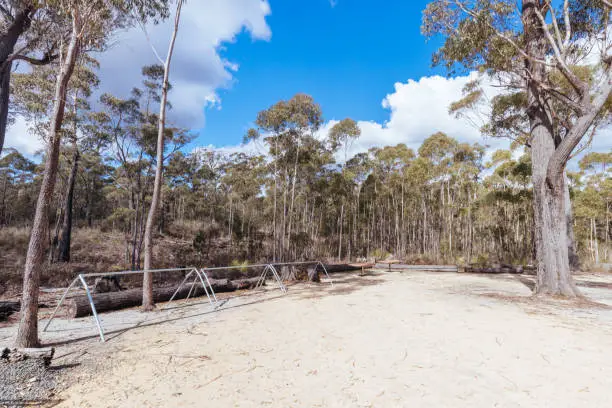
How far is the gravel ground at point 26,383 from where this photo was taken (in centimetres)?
231

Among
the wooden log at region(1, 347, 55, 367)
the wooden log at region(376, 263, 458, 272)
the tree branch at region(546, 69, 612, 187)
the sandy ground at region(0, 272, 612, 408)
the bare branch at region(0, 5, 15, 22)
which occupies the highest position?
the bare branch at region(0, 5, 15, 22)

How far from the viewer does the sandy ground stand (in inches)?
94.7

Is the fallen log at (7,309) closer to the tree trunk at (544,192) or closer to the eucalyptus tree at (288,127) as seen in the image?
the eucalyptus tree at (288,127)

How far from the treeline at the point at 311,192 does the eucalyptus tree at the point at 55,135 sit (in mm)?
8781

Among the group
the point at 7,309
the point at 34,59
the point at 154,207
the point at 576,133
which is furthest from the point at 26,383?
the point at 576,133

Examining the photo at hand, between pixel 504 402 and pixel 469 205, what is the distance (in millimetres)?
18390

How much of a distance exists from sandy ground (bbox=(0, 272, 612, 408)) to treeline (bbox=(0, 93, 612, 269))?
8249mm

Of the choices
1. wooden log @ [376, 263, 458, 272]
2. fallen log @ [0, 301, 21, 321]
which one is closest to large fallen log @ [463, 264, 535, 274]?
wooden log @ [376, 263, 458, 272]

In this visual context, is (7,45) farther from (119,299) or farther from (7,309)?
(119,299)

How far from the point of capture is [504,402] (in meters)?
2.28

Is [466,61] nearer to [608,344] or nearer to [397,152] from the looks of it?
[608,344]

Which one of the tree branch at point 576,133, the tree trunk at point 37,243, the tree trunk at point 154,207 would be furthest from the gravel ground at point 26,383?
the tree branch at point 576,133

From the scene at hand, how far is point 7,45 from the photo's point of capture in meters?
6.25

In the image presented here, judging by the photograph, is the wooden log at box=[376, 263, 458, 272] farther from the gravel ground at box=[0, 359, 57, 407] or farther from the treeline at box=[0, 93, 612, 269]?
the gravel ground at box=[0, 359, 57, 407]
